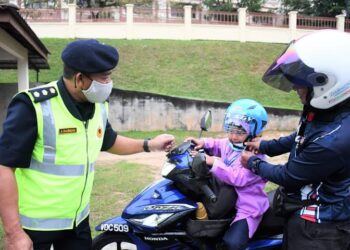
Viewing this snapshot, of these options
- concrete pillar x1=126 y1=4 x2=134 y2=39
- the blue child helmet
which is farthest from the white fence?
the blue child helmet

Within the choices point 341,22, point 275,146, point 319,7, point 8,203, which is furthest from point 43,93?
point 319,7

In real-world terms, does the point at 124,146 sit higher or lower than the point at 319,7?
lower

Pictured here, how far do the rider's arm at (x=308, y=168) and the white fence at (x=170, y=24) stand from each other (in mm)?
22627

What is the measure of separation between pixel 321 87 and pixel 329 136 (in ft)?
0.83

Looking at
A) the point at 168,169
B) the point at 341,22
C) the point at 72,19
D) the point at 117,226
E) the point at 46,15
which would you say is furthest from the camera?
the point at 341,22

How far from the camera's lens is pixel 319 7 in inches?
1224

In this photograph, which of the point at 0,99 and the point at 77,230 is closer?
the point at 77,230

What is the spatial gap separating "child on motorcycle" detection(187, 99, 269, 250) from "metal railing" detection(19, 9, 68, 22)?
2279cm

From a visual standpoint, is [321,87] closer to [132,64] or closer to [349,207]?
[349,207]

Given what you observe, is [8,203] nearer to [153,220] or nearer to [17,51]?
[153,220]

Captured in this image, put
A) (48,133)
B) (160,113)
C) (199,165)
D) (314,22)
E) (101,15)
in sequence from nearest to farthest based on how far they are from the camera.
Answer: (48,133)
(199,165)
(160,113)
(101,15)
(314,22)

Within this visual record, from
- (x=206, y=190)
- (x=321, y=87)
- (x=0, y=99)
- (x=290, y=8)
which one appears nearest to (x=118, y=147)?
(x=206, y=190)

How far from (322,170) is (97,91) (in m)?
1.20

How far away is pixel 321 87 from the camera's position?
2473 millimetres
